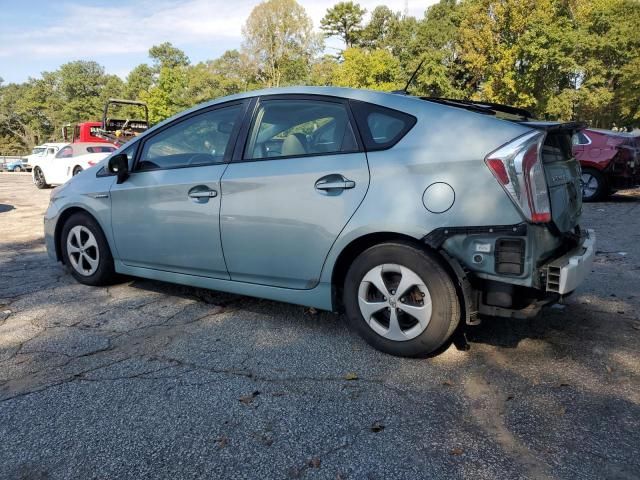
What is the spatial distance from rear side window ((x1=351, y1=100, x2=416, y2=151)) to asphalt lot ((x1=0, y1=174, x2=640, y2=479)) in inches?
51.2

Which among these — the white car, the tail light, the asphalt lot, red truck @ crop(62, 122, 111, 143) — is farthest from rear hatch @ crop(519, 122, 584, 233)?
red truck @ crop(62, 122, 111, 143)

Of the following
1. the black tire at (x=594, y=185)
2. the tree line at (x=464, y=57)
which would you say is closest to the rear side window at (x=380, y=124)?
the black tire at (x=594, y=185)

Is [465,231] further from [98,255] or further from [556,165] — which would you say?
[98,255]

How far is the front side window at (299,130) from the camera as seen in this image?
10.5ft

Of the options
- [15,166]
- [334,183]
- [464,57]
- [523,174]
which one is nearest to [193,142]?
[334,183]

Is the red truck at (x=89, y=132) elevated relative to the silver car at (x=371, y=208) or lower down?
elevated

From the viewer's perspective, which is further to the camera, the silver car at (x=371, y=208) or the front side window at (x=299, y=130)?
the front side window at (x=299, y=130)

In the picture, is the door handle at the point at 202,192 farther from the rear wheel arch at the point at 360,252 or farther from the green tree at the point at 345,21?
the green tree at the point at 345,21

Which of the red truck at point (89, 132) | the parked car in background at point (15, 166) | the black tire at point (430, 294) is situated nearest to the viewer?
the black tire at point (430, 294)

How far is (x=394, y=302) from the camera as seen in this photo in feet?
9.73

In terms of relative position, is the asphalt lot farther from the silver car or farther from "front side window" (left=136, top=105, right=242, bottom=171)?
"front side window" (left=136, top=105, right=242, bottom=171)

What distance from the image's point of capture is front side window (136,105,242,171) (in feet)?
12.1

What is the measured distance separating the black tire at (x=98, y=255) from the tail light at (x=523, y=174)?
3343 millimetres

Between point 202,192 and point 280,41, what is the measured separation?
1971 inches
